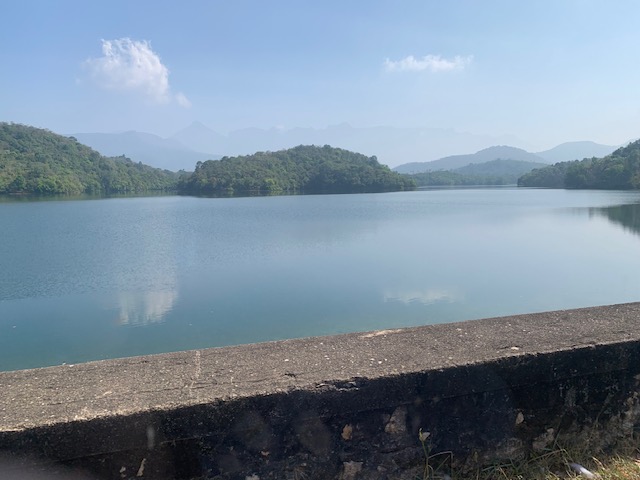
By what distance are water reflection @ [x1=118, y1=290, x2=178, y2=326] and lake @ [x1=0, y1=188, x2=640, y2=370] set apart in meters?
0.04

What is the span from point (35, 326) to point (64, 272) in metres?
5.51

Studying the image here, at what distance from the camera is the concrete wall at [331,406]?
140 cm

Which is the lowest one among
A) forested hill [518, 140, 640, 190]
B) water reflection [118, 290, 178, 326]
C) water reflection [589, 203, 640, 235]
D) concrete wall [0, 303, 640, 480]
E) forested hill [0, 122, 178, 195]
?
water reflection [118, 290, 178, 326]

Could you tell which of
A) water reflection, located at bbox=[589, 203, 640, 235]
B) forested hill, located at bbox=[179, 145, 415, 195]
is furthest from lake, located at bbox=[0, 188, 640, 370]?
forested hill, located at bbox=[179, 145, 415, 195]

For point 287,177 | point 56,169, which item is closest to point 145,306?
point 287,177

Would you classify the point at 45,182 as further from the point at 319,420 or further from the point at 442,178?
the point at 442,178

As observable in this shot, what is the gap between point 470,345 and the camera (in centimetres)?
183

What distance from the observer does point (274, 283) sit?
12.0 meters

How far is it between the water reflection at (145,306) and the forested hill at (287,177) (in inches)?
3008

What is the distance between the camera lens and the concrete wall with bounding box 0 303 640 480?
4.60ft

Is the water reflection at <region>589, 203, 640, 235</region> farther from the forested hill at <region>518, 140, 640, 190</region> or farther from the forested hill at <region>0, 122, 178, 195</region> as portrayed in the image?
the forested hill at <region>0, 122, 178, 195</region>

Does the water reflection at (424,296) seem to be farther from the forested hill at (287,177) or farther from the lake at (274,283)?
the forested hill at (287,177)

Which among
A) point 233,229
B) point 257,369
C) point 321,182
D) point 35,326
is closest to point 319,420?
point 257,369

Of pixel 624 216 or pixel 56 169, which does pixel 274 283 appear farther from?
pixel 56 169
